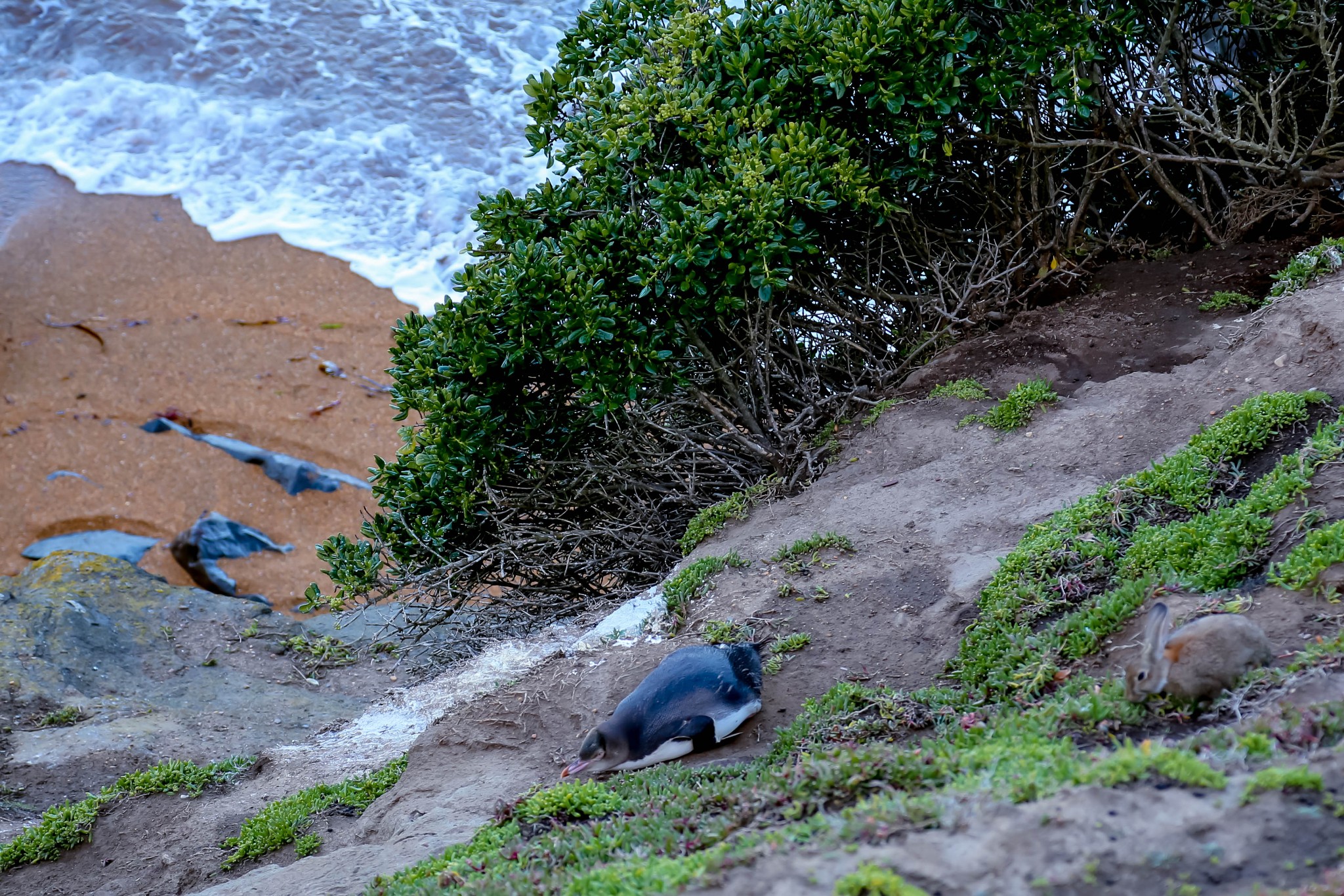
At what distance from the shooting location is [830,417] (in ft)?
19.0

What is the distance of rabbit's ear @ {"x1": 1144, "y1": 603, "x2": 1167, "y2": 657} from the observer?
2830 millimetres

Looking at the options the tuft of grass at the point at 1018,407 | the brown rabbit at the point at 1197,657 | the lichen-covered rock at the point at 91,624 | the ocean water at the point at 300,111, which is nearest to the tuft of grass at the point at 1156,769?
the brown rabbit at the point at 1197,657

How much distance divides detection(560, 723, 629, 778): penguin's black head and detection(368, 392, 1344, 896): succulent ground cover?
0.14m

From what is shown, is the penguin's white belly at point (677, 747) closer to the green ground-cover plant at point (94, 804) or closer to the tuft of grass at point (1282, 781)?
the tuft of grass at point (1282, 781)

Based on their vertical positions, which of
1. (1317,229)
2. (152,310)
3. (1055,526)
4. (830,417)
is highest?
(1317,229)

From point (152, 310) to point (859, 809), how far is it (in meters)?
10.5

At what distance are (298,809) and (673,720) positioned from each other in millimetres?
1826

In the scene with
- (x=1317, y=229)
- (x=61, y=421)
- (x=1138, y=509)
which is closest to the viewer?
(x=1138, y=509)

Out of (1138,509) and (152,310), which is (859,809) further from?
(152,310)

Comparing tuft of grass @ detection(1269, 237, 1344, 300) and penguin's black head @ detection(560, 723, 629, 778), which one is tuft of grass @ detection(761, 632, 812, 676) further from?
tuft of grass @ detection(1269, 237, 1344, 300)

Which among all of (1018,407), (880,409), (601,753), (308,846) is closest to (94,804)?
(308,846)

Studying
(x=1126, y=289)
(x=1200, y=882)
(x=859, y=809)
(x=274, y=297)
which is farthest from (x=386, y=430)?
(x=1200, y=882)

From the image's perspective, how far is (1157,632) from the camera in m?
2.85

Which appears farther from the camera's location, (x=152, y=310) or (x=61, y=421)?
(x=152, y=310)
